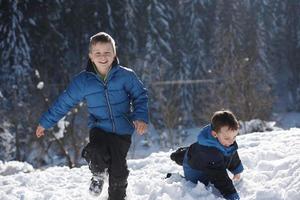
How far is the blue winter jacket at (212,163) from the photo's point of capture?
488 centimetres

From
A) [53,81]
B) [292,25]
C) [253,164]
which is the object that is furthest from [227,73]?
[253,164]

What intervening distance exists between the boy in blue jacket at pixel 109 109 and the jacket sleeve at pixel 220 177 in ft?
2.82

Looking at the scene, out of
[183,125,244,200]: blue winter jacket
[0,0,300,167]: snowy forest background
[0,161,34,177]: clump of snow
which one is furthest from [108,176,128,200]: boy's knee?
[0,0,300,167]: snowy forest background

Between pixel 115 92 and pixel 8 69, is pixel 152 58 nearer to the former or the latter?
pixel 8 69

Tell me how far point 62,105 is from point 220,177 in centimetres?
175

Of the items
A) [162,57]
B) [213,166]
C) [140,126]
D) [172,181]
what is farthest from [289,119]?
[140,126]

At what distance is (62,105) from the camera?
5117 millimetres

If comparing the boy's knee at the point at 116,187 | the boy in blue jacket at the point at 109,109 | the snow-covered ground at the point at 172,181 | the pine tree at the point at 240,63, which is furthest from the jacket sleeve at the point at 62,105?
the pine tree at the point at 240,63

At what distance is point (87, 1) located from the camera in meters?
41.6

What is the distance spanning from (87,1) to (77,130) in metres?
15.8

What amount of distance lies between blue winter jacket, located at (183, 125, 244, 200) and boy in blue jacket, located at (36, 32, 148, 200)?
725mm

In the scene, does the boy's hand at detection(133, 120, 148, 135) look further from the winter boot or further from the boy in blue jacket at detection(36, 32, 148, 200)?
the winter boot

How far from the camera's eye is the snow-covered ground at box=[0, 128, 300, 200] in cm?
491

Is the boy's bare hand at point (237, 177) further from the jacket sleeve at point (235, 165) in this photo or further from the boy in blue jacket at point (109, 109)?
the boy in blue jacket at point (109, 109)
